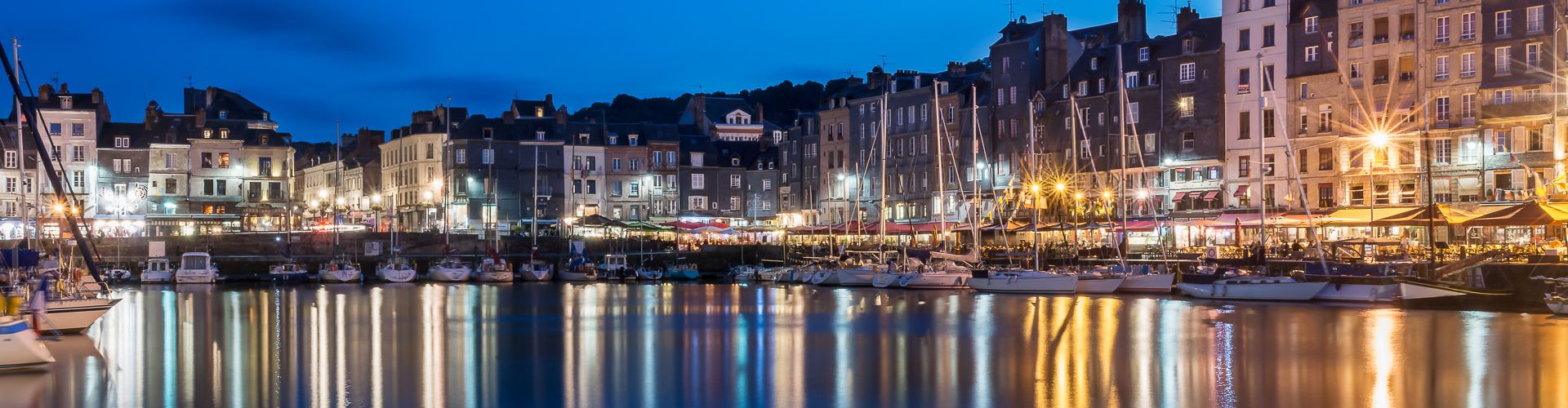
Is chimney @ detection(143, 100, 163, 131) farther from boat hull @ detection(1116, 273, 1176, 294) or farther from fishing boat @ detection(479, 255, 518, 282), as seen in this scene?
boat hull @ detection(1116, 273, 1176, 294)

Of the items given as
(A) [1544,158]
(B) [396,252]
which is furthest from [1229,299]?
(B) [396,252]

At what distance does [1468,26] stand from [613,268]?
46.1 metres

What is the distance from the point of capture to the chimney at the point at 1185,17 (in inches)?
2975

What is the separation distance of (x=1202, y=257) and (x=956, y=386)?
38443mm

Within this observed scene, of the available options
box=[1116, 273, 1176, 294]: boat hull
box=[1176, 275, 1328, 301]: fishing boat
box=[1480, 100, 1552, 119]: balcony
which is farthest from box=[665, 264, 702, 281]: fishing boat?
box=[1480, 100, 1552, 119]: balcony

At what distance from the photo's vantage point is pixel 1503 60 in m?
61.5

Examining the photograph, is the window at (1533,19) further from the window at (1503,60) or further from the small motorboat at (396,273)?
the small motorboat at (396,273)

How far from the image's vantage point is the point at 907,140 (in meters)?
93.2

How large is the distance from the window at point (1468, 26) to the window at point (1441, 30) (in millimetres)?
630

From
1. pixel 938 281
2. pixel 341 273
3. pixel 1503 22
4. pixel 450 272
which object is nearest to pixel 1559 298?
pixel 1503 22

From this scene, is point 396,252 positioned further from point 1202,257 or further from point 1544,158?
point 1544,158

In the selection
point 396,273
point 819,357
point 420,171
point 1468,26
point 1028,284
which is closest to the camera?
point 819,357

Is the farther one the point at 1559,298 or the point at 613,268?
the point at 613,268

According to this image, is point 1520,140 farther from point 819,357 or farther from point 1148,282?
point 819,357
